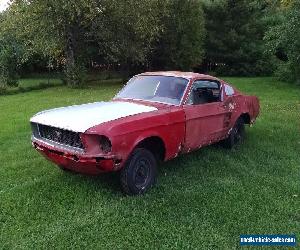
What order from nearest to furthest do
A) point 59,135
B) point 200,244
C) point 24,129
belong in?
point 200,244
point 59,135
point 24,129

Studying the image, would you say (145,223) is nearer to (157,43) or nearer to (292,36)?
(292,36)

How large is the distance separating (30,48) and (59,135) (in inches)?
691

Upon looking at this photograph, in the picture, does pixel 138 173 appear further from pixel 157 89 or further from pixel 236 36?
pixel 236 36

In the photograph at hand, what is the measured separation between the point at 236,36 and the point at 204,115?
23.1 m

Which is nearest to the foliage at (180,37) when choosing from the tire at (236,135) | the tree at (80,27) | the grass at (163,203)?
the tree at (80,27)

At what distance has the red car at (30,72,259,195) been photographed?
203 inches

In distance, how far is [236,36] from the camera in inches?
1122

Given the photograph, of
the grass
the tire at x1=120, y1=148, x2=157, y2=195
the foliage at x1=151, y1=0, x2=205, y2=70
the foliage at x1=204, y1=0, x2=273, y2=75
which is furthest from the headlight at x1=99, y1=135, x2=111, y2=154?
the foliage at x1=204, y1=0, x2=273, y2=75

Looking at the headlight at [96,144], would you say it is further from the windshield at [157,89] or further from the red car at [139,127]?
the windshield at [157,89]

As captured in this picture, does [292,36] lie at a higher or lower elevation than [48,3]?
lower

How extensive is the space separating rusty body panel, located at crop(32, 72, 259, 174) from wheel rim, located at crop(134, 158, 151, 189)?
30 centimetres

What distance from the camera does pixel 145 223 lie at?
4902 mm

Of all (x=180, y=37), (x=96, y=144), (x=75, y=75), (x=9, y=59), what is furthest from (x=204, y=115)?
(x=180, y=37)

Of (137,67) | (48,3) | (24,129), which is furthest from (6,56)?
(24,129)
